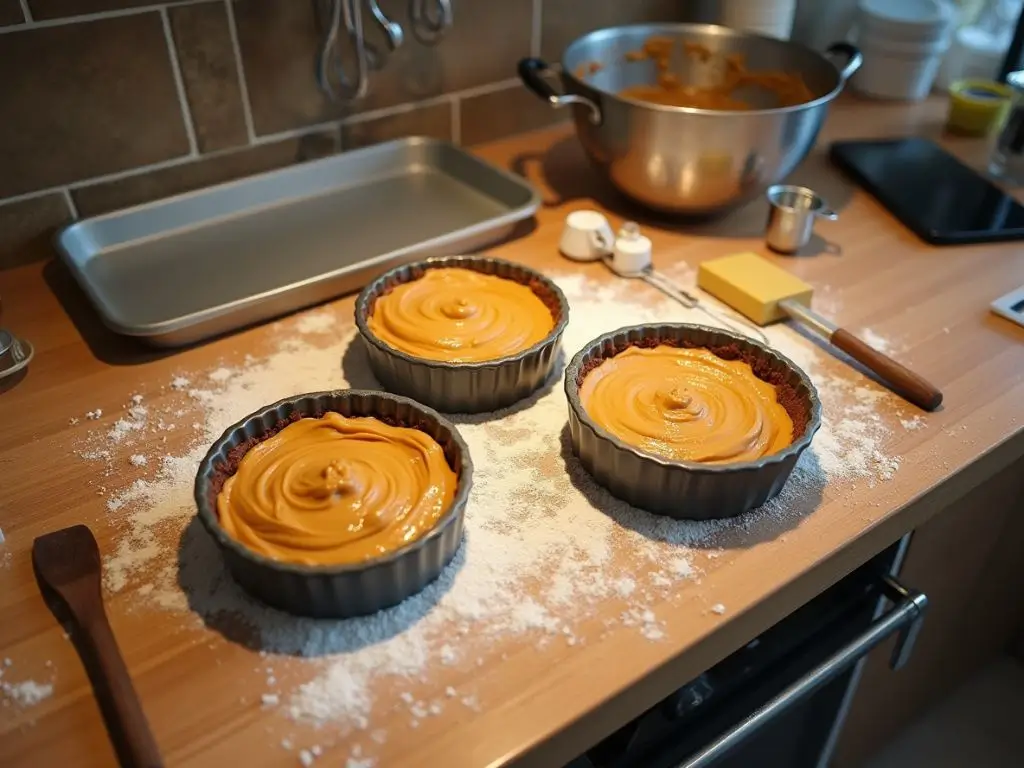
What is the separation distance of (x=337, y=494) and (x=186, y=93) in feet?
2.02

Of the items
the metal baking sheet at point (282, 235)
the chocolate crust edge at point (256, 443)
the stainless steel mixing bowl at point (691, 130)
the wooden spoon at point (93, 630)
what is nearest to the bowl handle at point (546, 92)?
the stainless steel mixing bowl at point (691, 130)

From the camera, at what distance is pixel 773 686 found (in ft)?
2.51

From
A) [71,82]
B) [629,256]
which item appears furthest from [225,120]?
[629,256]

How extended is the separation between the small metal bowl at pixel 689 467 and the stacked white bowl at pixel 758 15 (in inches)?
29.7

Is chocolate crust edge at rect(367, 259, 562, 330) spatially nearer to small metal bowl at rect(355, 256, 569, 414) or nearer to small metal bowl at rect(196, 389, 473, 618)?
small metal bowl at rect(355, 256, 569, 414)

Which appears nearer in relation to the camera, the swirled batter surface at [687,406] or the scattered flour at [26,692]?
the scattered flour at [26,692]

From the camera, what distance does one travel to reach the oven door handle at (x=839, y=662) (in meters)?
0.70

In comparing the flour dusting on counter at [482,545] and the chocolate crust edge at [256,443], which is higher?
the chocolate crust edge at [256,443]

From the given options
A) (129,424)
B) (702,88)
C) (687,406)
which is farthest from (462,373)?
(702,88)

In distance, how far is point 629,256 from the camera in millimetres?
988

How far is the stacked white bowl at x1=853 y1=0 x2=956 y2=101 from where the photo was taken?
144cm

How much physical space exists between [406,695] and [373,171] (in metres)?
0.79

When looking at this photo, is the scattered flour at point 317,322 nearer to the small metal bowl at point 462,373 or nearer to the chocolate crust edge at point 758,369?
the small metal bowl at point 462,373

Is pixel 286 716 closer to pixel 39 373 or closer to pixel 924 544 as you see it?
pixel 39 373
